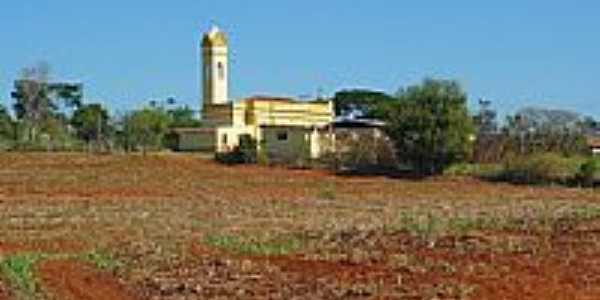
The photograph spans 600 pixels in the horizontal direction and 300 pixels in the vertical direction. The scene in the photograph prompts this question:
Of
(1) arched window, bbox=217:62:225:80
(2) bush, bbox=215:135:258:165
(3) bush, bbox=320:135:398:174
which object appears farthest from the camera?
(1) arched window, bbox=217:62:225:80

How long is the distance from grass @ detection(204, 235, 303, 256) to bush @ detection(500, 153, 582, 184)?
42.3 meters

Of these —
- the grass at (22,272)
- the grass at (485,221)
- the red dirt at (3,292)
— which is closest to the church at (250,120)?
the grass at (485,221)

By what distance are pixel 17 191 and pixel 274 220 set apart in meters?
19.4

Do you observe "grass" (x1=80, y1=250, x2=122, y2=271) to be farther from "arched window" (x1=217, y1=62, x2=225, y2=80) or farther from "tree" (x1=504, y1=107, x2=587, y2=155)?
"arched window" (x1=217, y1=62, x2=225, y2=80)

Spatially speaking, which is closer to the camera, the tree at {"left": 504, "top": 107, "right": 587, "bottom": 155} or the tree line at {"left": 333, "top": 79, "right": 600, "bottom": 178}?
the tree line at {"left": 333, "top": 79, "right": 600, "bottom": 178}

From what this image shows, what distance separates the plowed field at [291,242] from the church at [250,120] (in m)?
24.4

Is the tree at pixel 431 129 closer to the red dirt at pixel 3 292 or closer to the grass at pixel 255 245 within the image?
the grass at pixel 255 245

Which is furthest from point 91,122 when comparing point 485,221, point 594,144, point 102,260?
point 102,260

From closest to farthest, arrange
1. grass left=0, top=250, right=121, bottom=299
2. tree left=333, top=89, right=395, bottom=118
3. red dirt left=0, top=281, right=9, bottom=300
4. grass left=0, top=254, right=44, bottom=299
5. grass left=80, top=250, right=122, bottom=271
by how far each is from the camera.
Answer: red dirt left=0, top=281, right=9, bottom=300 < grass left=0, top=254, right=44, bottom=299 < grass left=0, top=250, right=121, bottom=299 < grass left=80, top=250, right=122, bottom=271 < tree left=333, top=89, right=395, bottom=118

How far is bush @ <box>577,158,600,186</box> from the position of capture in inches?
2616

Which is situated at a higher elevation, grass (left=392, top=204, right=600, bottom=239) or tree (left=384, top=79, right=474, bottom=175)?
tree (left=384, top=79, right=474, bottom=175)

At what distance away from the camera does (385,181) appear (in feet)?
217

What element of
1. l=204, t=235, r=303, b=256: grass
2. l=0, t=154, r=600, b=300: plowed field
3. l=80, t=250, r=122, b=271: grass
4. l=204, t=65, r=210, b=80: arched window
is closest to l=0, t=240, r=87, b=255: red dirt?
l=0, t=154, r=600, b=300: plowed field

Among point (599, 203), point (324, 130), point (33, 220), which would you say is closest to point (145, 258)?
point (33, 220)
